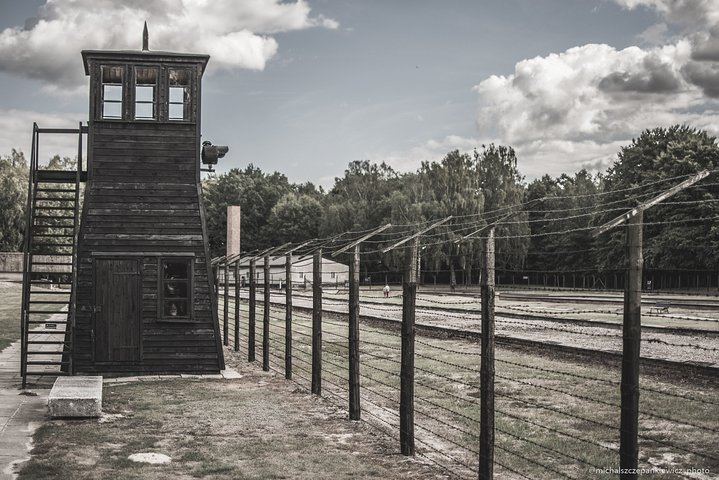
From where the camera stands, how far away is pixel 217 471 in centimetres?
803

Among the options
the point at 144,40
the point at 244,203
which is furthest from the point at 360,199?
the point at 144,40

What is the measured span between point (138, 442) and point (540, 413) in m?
5.31

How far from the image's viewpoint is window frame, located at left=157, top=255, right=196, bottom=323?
1603cm

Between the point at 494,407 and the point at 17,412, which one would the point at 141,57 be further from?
the point at 494,407

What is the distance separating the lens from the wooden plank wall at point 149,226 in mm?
15969

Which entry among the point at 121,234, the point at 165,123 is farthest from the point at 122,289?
the point at 165,123

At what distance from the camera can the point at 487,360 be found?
23.9 ft

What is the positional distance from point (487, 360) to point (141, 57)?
39.1 ft

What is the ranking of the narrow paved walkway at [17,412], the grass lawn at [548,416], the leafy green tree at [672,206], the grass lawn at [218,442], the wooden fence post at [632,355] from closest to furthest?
the wooden fence post at [632,355] < the grass lawn at [218,442] < the grass lawn at [548,416] < the narrow paved walkway at [17,412] < the leafy green tree at [672,206]

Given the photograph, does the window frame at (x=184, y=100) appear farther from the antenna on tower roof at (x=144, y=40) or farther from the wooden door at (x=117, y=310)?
the wooden door at (x=117, y=310)

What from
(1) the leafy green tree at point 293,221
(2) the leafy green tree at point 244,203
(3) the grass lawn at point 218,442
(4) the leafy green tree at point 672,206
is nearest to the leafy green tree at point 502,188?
(4) the leafy green tree at point 672,206

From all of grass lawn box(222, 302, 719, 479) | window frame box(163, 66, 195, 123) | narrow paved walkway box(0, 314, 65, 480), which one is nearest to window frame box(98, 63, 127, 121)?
window frame box(163, 66, 195, 123)

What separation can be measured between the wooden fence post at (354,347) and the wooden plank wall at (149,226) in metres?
5.64

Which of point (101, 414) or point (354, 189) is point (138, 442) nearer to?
point (101, 414)
